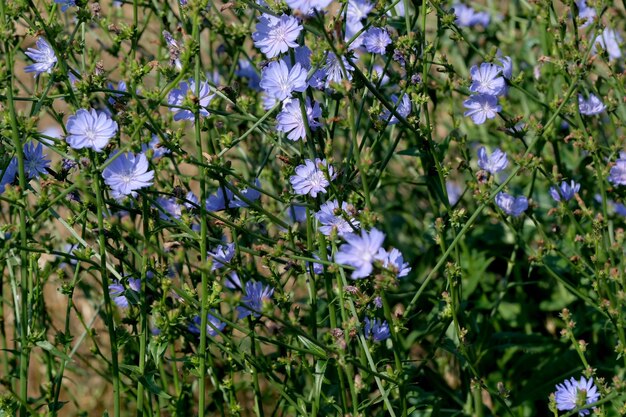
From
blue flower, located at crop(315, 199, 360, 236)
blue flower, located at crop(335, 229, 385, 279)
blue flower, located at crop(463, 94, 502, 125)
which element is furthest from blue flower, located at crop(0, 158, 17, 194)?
blue flower, located at crop(463, 94, 502, 125)

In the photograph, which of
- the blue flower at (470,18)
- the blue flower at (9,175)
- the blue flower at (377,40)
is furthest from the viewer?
the blue flower at (470,18)

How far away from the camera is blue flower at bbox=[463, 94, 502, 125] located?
270 centimetres

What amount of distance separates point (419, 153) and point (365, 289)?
64 cm

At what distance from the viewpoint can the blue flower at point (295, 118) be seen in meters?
2.50

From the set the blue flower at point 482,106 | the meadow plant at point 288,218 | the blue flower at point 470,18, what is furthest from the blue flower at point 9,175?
the blue flower at point 470,18

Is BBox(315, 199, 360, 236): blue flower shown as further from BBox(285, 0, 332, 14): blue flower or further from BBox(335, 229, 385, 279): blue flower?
BBox(285, 0, 332, 14): blue flower

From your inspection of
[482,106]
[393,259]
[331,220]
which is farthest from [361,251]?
[482,106]

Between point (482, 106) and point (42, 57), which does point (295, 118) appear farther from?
point (42, 57)

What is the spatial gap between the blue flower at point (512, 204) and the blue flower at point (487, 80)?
1.33 feet

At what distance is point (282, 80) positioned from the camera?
243 centimetres

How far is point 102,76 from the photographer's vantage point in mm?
2432

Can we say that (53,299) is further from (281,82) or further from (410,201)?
(281,82)

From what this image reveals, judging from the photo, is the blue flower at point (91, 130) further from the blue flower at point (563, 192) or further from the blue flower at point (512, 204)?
the blue flower at point (563, 192)

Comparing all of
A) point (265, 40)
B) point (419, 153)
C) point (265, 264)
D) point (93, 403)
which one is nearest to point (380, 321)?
point (265, 264)
